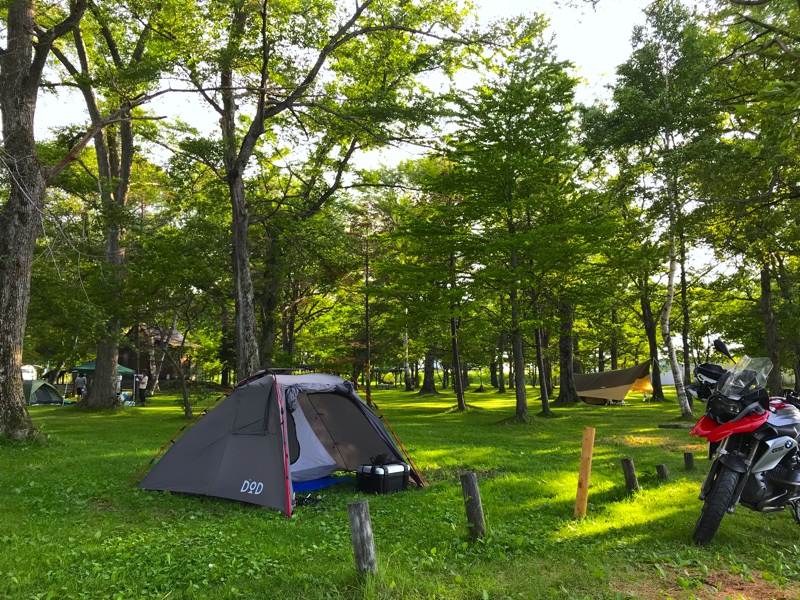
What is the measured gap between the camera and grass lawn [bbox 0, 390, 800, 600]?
400cm

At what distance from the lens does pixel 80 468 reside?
8531mm

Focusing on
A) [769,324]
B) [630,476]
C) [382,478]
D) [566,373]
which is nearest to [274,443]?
[382,478]

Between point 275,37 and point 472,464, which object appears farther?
point 275,37

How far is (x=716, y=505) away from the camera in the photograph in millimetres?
4758

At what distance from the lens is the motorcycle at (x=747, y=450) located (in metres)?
4.77

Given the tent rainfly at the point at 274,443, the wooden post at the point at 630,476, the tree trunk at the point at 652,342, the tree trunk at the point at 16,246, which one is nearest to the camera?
the tent rainfly at the point at 274,443

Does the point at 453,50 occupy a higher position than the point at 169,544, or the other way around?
the point at 453,50

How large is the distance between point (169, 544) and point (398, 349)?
21.7 meters

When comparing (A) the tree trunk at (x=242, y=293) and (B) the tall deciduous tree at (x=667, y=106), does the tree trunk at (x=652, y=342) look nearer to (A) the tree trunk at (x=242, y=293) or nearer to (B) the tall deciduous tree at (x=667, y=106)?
(B) the tall deciduous tree at (x=667, y=106)

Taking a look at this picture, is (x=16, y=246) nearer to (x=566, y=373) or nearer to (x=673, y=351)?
(x=673, y=351)

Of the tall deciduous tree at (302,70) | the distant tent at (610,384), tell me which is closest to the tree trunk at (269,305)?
the tall deciduous tree at (302,70)

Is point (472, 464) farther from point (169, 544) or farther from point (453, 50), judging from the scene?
point (453, 50)

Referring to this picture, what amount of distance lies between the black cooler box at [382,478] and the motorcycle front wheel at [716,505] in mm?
3669

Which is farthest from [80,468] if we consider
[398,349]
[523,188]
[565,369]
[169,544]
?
[565,369]
